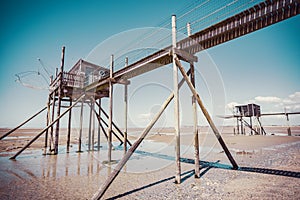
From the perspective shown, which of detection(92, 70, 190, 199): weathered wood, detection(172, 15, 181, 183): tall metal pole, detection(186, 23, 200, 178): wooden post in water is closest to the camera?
detection(92, 70, 190, 199): weathered wood

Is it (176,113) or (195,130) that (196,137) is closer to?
(195,130)

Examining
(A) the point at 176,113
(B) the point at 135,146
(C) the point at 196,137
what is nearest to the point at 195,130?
(C) the point at 196,137

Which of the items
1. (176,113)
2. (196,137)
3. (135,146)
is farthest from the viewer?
(196,137)

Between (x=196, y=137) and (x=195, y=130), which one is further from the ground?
(x=195, y=130)

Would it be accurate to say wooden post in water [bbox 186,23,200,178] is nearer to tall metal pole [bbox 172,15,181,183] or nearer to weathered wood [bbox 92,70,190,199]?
tall metal pole [bbox 172,15,181,183]

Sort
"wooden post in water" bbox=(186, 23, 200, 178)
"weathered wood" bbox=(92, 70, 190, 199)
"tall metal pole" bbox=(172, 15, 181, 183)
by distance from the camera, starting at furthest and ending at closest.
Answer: "wooden post in water" bbox=(186, 23, 200, 178), "tall metal pole" bbox=(172, 15, 181, 183), "weathered wood" bbox=(92, 70, 190, 199)

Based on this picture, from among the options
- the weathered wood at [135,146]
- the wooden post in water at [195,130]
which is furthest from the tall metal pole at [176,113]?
the wooden post in water at [195,130]

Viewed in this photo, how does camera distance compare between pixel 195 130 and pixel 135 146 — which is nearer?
pixel 135 146

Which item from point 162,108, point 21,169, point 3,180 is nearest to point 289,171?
point 162,108

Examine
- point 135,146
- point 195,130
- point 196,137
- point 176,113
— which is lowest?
point 135,146

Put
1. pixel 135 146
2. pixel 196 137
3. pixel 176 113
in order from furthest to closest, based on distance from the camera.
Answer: pixel 196 137 → pixel 176 113 → pixel 135 146

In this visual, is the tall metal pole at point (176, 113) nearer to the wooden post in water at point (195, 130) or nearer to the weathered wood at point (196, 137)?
the wooden post in water at point (195, 130)

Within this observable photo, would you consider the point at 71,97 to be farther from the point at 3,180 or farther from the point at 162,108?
the point at 162,108

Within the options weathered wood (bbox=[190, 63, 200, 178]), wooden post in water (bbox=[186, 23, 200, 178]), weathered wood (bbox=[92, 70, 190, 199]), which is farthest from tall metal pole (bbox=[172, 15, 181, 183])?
weathered wood (bbox=[190, 63, 200, 178])
